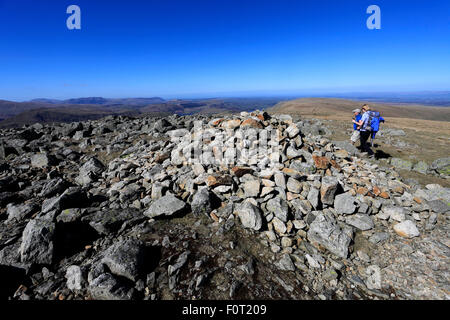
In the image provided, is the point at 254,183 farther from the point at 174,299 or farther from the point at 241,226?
the point at 174,299

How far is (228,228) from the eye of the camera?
563 cm

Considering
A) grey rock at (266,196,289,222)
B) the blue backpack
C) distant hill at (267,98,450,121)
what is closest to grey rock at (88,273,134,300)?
grey rock at (266,196,289,222)

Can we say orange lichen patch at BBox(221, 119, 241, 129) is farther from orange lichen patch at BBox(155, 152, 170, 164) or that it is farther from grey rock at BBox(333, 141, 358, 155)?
grey rock at BBox(333, 141, 358, 155)

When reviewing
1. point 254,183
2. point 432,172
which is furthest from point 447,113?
point 254,183

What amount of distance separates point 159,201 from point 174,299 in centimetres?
307

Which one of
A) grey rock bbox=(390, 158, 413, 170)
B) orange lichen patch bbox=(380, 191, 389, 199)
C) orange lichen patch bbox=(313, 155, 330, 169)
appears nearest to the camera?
orange lichen patch bbox=(380, 191, 389, 199)

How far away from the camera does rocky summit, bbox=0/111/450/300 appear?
13.7ft

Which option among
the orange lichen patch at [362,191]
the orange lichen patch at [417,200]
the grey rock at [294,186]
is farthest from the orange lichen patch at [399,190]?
the grey rock at [294,186]

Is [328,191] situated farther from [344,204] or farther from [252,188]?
[252,188]

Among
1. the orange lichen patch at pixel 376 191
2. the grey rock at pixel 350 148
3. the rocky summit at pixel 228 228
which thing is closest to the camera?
the rocky summit at pixel 228 228

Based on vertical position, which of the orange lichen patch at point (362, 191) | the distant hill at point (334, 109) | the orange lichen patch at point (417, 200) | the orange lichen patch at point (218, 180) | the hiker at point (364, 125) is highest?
the distant hill at point (334, 109)

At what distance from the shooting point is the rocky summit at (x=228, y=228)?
A: 417 centimetres

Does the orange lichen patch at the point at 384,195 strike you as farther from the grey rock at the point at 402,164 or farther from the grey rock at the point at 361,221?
the grey rock at the point at 402,164

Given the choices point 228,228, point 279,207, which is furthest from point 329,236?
point 228,228
